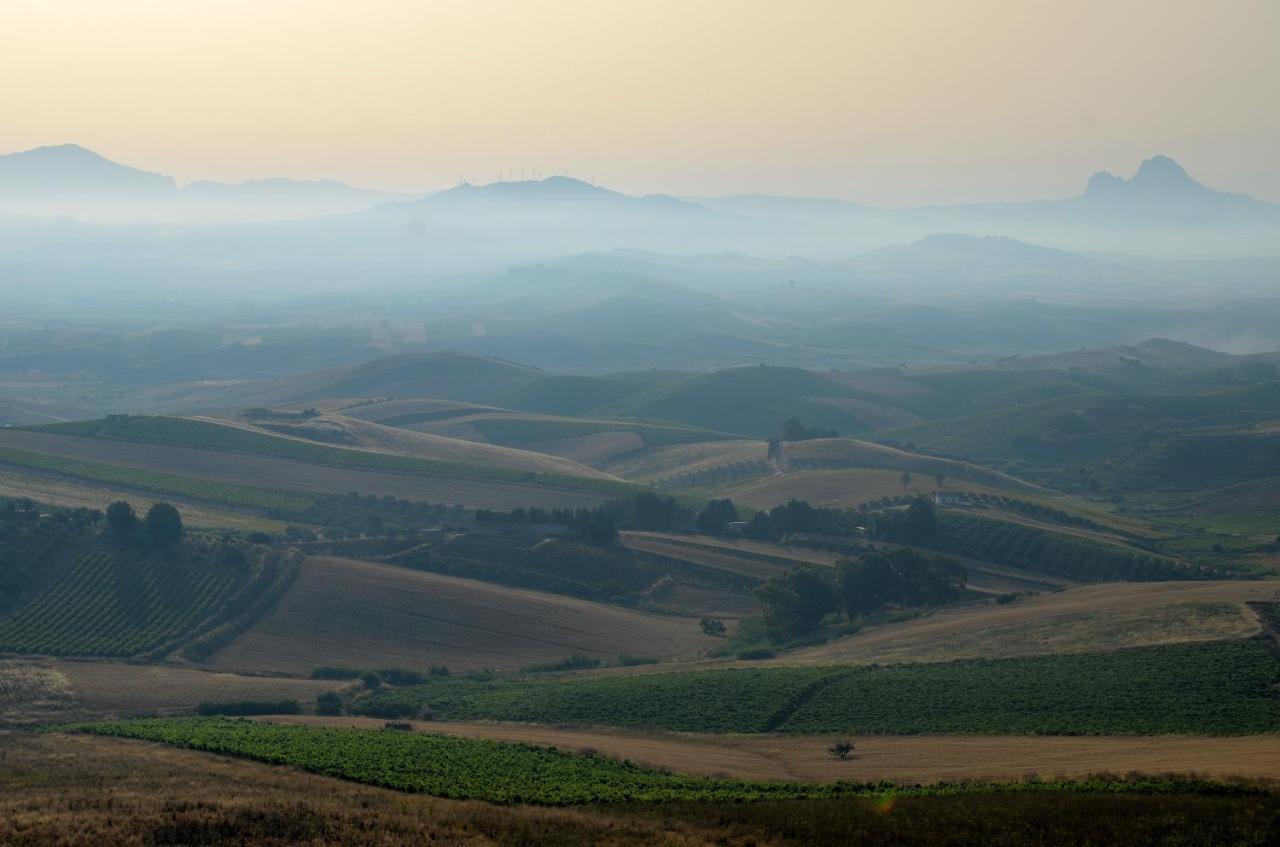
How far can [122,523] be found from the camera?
78.9 meters

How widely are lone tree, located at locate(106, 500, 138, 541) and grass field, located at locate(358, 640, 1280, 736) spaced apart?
30795 mm

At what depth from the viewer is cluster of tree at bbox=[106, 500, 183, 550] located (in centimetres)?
7838

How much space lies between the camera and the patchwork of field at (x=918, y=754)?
35844 millimetres

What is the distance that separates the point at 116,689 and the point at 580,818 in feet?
108

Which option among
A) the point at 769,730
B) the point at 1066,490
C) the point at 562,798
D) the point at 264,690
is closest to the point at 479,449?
the point at 1066,490

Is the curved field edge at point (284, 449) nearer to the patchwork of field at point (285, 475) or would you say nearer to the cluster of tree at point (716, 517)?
the patchwork of field at point (285, 475)

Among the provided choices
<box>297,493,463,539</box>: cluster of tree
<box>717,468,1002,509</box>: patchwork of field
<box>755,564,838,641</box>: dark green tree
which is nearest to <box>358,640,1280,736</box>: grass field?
<box>755,564,838,641</box>: dark green tree

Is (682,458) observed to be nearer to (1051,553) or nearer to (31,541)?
(1051,553)

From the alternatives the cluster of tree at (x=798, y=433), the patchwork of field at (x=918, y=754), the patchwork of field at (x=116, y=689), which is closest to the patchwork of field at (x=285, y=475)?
the patchwork of field at (x=116, y=689)

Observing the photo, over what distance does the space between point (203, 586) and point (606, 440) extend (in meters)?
79.6

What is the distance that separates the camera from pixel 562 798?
34.3 m

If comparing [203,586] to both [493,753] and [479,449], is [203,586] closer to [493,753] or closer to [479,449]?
[493,753]

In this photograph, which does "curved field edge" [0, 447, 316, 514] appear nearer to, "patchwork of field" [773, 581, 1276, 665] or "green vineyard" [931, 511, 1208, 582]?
"patchwork of field" [773, 581, 1276, 665]

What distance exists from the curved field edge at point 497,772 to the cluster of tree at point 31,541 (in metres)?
26.7
